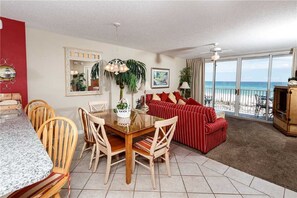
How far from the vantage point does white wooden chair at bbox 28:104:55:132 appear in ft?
6.95

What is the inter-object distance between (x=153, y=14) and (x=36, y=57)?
246cm

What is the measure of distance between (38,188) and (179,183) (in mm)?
1602

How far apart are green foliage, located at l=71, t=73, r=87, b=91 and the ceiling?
0.92 m

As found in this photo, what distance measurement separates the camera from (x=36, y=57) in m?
3.11

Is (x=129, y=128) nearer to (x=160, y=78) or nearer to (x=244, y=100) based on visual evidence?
(x=160, y=78)

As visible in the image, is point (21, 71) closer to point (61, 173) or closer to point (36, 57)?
point (36, 57)

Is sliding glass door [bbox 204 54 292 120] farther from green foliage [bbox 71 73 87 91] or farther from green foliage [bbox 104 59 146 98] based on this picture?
green foliage [bbox 71 73 87 91]

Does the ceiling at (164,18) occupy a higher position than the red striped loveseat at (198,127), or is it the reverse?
the ceiling at (164,18)

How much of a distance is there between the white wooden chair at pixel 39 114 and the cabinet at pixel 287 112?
16.7 ft

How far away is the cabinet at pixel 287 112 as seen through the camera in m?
3.81

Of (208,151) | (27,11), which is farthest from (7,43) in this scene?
(208,151)

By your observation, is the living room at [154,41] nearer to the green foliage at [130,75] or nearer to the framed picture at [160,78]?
the green foliage at [130,75]

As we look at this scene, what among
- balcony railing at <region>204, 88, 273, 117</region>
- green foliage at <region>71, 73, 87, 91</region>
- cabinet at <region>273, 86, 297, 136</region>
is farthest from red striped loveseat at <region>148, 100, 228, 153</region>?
balcony railing at <region>204, 88, 273, 117</region>

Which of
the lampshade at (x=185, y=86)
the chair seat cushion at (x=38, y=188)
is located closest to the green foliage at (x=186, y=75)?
the lampshade at (x=185, y=86)
